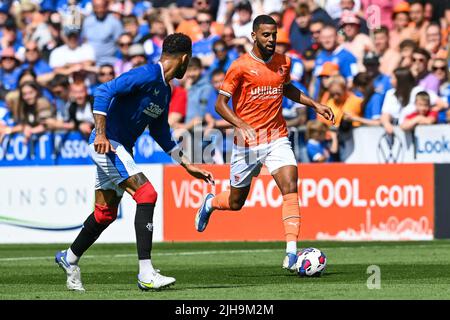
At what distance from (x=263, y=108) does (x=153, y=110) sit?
2.69 meters

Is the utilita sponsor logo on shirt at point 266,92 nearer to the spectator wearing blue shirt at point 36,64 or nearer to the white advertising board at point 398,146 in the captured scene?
the white advertising board at point 398,146

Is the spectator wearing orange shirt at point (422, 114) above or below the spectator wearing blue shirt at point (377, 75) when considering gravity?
below

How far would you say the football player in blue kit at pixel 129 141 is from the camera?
11953 mm

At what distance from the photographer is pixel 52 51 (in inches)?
1038

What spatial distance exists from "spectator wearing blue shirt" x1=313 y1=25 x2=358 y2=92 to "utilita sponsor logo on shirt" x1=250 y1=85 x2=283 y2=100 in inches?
290

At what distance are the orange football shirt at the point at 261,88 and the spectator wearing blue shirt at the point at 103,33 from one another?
36.9 ft

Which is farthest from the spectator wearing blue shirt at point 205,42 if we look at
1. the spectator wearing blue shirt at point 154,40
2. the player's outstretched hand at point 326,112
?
the player's outstretched hand at point 326,112

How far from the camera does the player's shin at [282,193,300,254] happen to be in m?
14.0

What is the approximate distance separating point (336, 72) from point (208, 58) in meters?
3.19

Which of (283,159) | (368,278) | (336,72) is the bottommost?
(368,278)

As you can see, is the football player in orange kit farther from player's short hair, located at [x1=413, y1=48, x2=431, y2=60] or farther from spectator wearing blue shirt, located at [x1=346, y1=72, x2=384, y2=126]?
player's short hair, located at [x1=413, y1=48, x2=431, y2=60]

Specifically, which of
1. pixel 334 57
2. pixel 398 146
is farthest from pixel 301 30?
pixel 398 146
